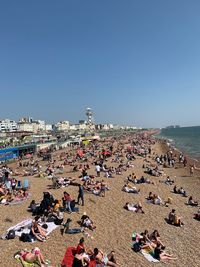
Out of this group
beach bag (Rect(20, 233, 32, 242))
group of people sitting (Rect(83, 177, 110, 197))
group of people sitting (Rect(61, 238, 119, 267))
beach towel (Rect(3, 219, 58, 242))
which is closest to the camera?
group of people sitting (Rect(61, 238, 119, 267))

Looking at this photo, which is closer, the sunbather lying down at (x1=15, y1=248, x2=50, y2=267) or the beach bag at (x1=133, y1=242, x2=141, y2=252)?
the sunbather lying down at (x1=15, y1=248, x2=50, y2=267)

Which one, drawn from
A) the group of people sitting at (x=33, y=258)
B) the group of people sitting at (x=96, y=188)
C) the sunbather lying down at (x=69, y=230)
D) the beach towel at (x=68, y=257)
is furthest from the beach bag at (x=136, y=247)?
the group of people sitting at (x=96, y=188)

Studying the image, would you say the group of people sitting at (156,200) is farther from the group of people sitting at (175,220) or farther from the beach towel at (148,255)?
the beach towel at (148,255)

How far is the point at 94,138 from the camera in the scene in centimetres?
6994

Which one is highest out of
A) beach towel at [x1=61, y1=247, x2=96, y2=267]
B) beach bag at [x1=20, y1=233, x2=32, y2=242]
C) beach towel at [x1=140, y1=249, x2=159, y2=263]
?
beach bag at [x1=20, y1=233, x2=32, y2=242]

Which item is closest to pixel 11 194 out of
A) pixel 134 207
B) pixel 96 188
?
pixel 96 188

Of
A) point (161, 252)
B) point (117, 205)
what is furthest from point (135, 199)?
point (161, 252)

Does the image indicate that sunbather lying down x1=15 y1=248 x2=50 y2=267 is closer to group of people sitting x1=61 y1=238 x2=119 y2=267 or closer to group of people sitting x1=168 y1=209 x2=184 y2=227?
group of people sitting x1=61 y1=238 x2=119 y2=267

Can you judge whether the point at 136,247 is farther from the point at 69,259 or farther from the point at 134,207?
the point at 134,207

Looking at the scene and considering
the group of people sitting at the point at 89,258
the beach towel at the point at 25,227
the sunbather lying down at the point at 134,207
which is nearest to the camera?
the group of people sitting at the point at 89,258

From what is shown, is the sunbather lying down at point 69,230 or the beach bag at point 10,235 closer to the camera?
the beach bag at point 10,235

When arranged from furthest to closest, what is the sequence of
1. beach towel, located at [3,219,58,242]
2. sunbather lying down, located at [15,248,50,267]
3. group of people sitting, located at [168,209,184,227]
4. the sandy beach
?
group of people sitting, located at [168,209,184,227] → beach towel, located at [3,219,58,242] → the sandy beach → sunbather lying down, located at [15,248,50,267]

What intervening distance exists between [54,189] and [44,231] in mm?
7360

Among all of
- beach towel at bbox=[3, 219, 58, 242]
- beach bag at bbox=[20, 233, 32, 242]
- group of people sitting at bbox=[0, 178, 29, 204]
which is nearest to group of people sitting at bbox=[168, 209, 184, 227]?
beach towel at bbox=[3, 219, 58, 242]
